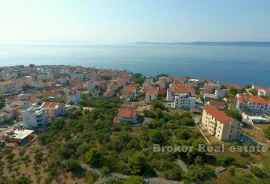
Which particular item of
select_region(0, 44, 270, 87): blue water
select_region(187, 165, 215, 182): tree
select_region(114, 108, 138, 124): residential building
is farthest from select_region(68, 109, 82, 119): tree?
select_region(0, 44, 270, 87): blue water

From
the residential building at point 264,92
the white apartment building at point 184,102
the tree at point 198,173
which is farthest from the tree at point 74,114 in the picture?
the residential building at point 264,92

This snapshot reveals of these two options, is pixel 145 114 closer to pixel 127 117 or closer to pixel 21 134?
pixel 127 117

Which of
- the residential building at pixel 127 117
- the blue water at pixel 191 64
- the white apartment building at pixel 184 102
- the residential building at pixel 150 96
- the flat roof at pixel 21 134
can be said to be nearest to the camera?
the flat roof at pixel 21 134

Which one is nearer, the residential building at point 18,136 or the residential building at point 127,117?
the residential building at point 18,136

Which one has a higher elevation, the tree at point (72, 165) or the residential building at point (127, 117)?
the residential building at point (127, 117)

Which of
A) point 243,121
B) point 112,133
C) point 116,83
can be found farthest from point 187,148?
point 116,83

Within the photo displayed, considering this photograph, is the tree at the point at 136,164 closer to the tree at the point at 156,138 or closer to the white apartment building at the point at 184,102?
the tree at the point at 156,138
